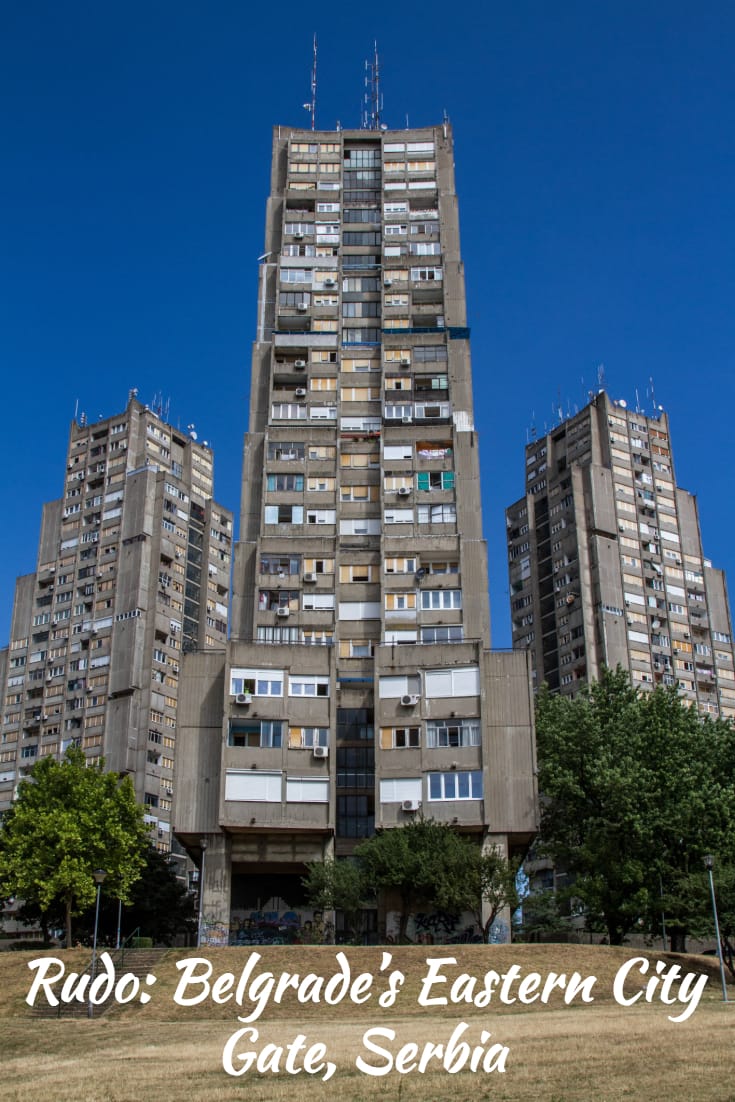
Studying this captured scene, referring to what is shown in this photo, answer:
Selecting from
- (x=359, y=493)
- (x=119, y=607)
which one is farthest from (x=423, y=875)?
(x=119, y=607)

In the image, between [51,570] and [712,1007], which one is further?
[51,570]

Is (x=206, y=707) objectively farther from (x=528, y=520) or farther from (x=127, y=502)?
(x=528, y=520)

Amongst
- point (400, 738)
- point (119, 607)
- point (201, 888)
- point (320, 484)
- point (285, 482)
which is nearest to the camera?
point (201, 888)

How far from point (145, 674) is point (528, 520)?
47.6 meters

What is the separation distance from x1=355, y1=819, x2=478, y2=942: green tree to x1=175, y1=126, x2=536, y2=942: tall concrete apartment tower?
9.84 ft

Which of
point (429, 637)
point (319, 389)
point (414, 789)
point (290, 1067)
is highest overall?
point (319, 389)

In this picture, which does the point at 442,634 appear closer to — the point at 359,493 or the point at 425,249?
the point at 359,493

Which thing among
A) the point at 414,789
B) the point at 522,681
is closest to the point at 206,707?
the point at 414,789

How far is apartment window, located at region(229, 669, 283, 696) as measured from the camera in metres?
62.4

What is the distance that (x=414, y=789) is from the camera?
60406 millimetres

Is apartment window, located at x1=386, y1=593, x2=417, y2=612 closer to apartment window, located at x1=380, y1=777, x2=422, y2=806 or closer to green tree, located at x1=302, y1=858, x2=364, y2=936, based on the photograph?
apartment window, located at x1=380, y1=777, x2=422, y2=806

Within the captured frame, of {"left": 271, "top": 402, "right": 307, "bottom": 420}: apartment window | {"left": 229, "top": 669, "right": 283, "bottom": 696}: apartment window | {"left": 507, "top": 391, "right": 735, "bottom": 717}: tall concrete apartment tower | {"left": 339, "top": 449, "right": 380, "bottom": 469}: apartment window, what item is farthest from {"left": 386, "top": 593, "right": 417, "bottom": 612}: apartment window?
{"left": 507, "top": 391, "right": 735, "bottom": 717}: tall concrete apartment tower

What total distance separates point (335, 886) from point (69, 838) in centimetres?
1418

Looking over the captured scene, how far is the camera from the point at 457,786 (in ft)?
197
